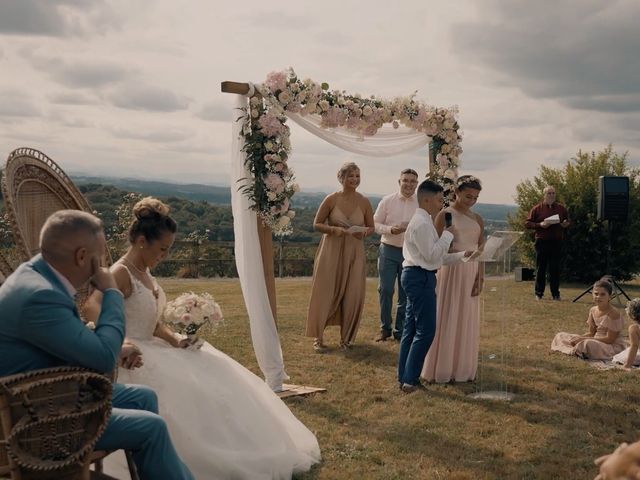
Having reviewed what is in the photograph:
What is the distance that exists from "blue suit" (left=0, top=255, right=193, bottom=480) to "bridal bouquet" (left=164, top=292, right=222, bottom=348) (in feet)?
5.50

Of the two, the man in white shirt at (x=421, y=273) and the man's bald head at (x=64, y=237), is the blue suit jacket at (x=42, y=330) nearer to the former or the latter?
the man's bald head at (x=64, y=237)

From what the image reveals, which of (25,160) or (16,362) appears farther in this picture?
(25,160)

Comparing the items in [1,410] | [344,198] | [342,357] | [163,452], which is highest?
[344,198]

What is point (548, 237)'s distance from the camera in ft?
45.0

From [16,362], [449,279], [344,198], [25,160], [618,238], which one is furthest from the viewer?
[618,238]

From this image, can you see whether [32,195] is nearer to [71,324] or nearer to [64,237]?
[64,237]

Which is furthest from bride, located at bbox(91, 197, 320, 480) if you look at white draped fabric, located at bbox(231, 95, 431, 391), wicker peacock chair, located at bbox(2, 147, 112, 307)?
white draped fabric, located at bbox(231, 95, 431, 391)

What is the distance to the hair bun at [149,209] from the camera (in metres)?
4.44

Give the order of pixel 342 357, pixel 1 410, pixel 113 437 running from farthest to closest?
pixel 342 357, pixel 113 437, pixel 1 410

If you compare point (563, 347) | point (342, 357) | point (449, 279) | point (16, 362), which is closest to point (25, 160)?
point (16, 362)

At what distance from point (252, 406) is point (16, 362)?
6.55ft

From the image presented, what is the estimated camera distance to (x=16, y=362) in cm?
291

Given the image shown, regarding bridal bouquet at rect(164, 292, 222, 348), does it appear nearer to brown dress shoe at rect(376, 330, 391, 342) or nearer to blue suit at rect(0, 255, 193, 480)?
blue suit at rect(0, 255, 193, 480)

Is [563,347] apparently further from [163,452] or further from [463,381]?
[163,452]
